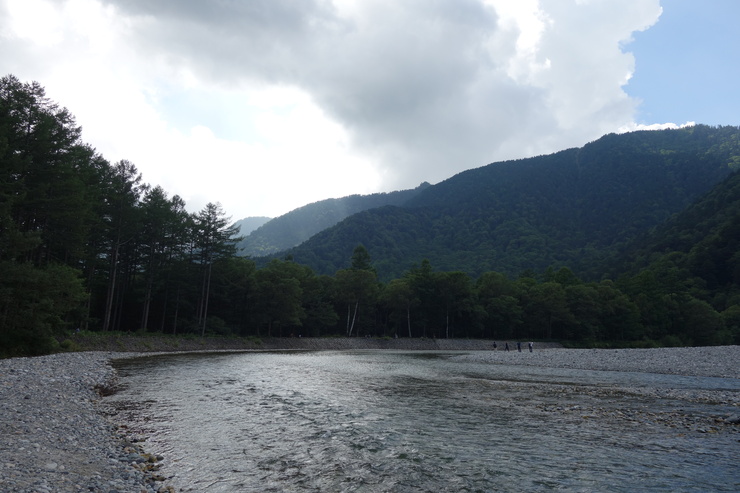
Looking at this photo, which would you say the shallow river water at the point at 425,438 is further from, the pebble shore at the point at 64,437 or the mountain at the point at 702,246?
the mountain at the point at 702,246

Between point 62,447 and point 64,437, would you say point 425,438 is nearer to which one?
point 62,447

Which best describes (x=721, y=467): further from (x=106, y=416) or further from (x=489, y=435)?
(x=106, y=416)

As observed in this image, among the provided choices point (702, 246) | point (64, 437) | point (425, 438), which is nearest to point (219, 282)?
point (64, 437)

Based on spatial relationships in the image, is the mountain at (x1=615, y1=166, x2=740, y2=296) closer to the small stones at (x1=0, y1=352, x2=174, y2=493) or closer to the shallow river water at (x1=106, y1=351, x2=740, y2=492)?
the shallow river water at (x1=106, y1=351, x2=740, y2=492)

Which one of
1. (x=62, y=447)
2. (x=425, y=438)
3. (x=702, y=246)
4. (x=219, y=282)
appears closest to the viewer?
(x=62, y=447)

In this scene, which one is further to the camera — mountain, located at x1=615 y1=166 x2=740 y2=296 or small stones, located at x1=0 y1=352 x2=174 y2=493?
mountain, located at x1=615 y1=166 x2=740 y2=296

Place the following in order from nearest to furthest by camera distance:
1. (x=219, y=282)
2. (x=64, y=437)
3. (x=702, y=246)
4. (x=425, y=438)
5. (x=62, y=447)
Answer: (x=62, y=447) < (x=64, y=437) < (x=425, y=438) < (x=219, y=282) < (x=702, y=246)

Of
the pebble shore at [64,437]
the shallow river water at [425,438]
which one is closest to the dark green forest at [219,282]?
the pebble shore at [64,437]

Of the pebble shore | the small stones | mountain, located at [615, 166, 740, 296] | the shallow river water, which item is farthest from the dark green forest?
the shallow river water

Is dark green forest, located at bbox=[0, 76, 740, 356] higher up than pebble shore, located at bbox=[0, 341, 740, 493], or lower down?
higher up

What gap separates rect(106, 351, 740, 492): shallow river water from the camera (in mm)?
9586

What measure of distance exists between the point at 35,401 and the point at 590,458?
18669mm

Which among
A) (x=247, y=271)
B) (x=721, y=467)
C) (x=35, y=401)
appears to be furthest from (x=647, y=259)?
(x=35, y=401)

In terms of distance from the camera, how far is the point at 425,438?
13141 millimetres
